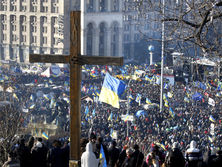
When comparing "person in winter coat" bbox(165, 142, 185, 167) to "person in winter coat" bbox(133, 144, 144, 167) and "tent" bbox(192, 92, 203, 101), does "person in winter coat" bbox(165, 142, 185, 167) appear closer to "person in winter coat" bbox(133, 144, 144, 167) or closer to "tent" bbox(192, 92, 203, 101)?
"person in winter coat" bbox(133, 144, 144, 167)

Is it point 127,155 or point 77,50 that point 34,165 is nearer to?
point 127,155

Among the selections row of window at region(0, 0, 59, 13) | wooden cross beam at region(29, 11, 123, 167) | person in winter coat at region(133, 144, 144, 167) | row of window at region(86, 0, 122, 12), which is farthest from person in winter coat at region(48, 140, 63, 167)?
row of window at region(86, 0, 122, 12)

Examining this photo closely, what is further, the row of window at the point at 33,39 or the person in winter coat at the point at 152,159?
the row of window at the point at 33,39

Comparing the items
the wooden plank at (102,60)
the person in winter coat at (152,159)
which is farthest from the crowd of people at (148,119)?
the wooden plank at (102,60)

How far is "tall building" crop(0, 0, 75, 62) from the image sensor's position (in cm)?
8806

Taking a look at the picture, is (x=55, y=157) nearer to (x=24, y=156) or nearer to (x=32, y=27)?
(x=24, y=156)

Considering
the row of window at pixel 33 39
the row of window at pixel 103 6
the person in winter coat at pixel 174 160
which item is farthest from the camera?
the row of window at pixel 103 6

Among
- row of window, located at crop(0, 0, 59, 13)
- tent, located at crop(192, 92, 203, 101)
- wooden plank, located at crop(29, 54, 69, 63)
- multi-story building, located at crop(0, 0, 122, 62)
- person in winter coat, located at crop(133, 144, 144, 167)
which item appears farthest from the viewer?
row of window, located at crop(0, 0, 59, 13)

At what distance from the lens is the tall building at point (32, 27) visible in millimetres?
88062

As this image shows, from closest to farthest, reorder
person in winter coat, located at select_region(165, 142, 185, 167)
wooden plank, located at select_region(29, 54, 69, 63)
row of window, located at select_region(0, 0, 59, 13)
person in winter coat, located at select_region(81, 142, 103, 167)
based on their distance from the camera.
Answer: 1. person in winter coat, located at select_region(81, 142, 103, 167)
2. wooden plank, located at select_region(29, 54, 69, 63)
3. person in winter coat, located at select_region(165, 142, 185, 167)
4. row of window, located at select_region(0, 0, 59, 13)

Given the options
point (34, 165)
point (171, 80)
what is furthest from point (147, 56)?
point (34, 165)

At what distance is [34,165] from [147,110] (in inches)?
954

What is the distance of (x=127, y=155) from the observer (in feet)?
31.0

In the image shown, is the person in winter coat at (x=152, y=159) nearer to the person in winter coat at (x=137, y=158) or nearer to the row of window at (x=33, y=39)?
the person in winter coat at (x=137, y=158)
